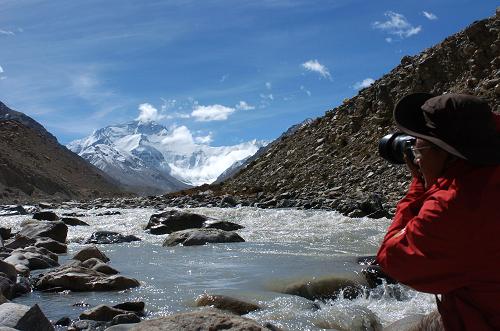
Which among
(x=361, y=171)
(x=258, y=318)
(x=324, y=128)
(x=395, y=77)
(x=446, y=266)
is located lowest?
(x=258, y=318)

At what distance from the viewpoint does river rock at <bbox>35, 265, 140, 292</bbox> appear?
9.60 meters

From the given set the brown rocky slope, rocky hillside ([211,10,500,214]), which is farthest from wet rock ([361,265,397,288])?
the brown rocky slope

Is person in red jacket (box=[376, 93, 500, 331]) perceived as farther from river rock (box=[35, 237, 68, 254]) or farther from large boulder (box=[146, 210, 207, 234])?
large boulder (box=[146, 210, 207, 234])

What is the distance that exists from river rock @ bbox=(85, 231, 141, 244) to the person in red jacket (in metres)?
15.4

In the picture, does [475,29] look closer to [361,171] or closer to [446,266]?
[361,171]

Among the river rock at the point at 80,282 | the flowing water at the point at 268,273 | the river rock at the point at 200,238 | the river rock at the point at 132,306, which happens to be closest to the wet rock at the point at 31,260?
the flowing water at the point at 268,273

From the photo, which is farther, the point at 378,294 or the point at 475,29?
the point at 475,29

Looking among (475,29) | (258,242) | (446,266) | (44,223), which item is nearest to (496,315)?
(446,266)

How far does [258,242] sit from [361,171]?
14100 millimetres

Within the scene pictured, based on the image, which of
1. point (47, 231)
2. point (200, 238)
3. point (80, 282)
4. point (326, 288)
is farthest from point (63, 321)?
point (47, 231)

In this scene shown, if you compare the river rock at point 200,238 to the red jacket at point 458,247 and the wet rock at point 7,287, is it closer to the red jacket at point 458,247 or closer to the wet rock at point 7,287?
the wet rock at point 7,287

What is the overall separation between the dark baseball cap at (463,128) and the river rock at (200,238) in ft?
44.1

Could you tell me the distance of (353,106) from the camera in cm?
3988

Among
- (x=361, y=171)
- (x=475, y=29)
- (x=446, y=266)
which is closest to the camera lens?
(x=446, y=266)
